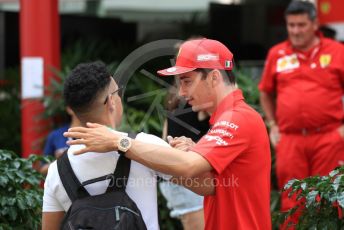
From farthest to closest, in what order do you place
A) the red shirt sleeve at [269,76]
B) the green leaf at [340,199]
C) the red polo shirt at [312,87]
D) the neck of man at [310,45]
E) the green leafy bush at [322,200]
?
the red shirt sleeve at [269,76] < the neck of man at [310,45] < the red polo shirt at [312,87] < the green leafy bush at [322,200] < the green leaf at [340,199]

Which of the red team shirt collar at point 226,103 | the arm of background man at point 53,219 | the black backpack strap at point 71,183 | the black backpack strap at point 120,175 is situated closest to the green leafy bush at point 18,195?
the arm of background man at point 53,219

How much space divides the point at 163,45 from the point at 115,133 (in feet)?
4.88

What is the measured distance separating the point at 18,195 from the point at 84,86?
3.48 ft

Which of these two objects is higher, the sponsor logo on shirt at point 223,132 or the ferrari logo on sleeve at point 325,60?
the sponsor logo on shirt at point 223,132

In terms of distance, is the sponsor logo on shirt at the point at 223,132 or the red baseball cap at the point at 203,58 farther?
the red baseball cap at the point at 203,58

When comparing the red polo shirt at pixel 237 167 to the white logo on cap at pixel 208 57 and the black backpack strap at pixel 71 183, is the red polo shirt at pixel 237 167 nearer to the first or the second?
the white logo on cap at pixel 208 57

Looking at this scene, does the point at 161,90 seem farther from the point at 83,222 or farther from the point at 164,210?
the point at 83,222

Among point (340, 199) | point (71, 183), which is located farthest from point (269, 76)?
point (71, 183)

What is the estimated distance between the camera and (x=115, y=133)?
109 inches

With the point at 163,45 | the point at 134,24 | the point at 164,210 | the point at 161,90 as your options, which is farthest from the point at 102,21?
the point at 163,45

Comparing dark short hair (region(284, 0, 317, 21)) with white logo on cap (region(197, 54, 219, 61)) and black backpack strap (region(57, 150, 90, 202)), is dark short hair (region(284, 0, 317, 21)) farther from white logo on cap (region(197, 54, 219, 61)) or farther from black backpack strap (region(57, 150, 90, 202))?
black backpack strap (region(57, 150, 90, 202))

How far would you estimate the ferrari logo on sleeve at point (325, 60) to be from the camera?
5.40 metres

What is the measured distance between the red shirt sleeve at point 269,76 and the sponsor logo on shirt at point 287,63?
70mm

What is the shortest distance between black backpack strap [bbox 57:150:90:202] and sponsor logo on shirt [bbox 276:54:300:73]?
305cm
